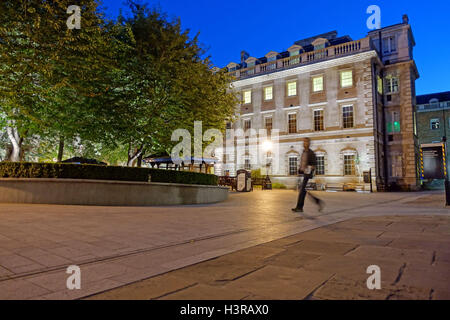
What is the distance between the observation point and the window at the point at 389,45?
99.7 feet

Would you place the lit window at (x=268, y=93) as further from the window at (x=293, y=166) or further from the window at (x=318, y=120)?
the window at (x=293, y=166)

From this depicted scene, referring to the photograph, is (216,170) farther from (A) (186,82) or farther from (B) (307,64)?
(A) (186,82)

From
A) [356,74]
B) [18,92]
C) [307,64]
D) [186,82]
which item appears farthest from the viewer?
[307,64]

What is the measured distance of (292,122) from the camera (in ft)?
A: 104

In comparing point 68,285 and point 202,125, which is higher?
point 202,125

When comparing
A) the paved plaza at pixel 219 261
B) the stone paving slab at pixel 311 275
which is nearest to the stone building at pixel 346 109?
the paved plaza at pixel 219 261

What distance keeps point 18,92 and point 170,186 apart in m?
6.57

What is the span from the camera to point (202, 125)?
576 inches

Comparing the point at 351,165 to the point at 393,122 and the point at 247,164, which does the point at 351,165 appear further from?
the point at 247,164

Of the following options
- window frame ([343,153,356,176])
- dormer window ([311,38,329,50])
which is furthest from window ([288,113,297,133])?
dormer window ([311,38,329,50])

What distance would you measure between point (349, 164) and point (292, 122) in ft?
25.6

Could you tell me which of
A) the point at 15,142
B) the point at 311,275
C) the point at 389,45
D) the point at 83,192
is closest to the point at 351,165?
the point at 389,45

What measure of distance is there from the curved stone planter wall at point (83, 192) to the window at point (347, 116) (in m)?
22.8
